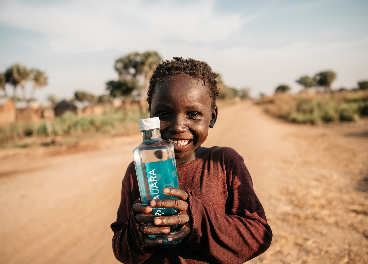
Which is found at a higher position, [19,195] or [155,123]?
[155,123]

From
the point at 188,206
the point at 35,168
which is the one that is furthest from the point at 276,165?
the point at 35,168

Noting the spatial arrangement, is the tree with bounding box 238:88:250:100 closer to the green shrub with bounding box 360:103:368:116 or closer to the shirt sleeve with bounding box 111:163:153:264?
the green shrub with bounding box 360:103:368:116

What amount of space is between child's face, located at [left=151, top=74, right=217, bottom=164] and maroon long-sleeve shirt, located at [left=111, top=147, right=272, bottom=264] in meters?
0.14

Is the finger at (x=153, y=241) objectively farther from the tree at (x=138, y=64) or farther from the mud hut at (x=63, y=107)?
the mud hut at (x=63, y=107)

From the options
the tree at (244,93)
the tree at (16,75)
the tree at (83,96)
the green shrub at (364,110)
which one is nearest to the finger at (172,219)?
the green shrub at (364,110)

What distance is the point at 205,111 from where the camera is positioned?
1198mm

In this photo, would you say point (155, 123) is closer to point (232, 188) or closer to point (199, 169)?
point (199, 169)

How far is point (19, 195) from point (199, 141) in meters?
5.66

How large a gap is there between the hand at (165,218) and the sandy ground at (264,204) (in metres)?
2.22

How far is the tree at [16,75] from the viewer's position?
33.1 meters

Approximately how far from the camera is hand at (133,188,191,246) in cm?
80

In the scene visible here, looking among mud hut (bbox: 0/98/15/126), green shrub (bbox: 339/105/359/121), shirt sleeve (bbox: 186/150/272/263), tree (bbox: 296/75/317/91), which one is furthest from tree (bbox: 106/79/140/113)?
tree (bbox: 296/75/317/91)

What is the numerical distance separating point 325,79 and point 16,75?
62218 mm

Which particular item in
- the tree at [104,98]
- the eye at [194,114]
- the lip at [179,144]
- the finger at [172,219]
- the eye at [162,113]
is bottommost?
the finger at [172,219]
